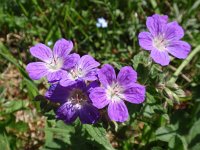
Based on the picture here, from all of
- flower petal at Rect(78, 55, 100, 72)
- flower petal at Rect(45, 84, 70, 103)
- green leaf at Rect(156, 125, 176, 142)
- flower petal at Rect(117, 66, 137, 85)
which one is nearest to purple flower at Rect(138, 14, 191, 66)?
flower petal at Rect(117, 66, 137, 85)

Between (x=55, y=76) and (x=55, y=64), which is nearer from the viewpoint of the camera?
(x=55, y=76)

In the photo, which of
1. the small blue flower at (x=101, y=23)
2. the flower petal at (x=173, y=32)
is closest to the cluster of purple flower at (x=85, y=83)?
the flower petal at (x=173, y=32)

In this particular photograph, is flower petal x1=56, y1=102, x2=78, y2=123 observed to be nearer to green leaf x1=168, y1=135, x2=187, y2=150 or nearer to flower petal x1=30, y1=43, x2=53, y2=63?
flower petal x1=30, y1=43, x2=53, y2=63

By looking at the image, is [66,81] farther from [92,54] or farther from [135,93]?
[92,54]

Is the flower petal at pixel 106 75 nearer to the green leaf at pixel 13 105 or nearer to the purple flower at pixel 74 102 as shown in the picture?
the purple flower at pixel 74 102

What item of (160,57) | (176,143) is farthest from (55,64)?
(176,143)

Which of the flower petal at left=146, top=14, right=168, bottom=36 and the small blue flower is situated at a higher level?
the small blue flower
